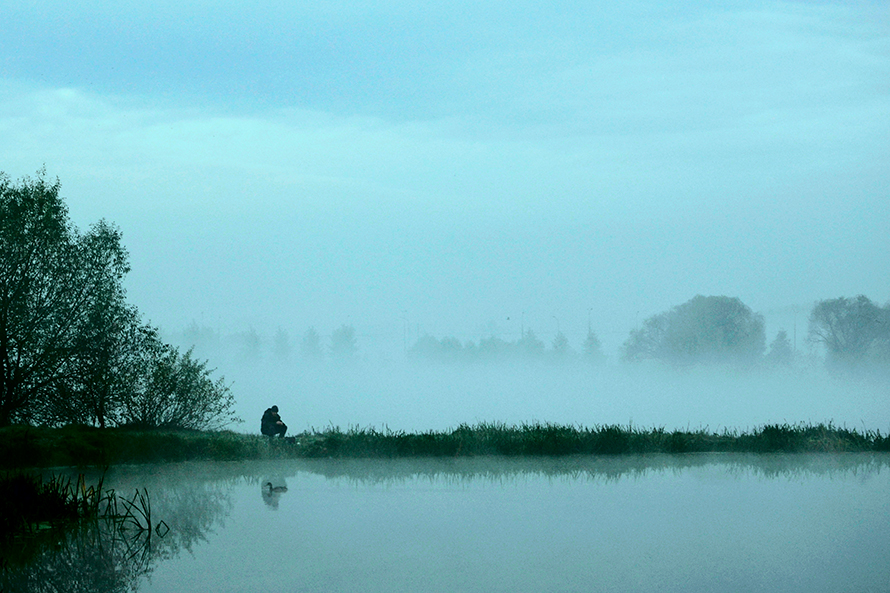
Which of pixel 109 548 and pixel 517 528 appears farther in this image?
pixel 517 528

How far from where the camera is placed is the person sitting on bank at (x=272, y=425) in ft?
68.0

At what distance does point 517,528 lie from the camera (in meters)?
11.1

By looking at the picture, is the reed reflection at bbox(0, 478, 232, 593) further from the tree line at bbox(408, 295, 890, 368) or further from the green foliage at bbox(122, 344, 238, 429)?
the tree line at bbox(408, 295, 890, 368)

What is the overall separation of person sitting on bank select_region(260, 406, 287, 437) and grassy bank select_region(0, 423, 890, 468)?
18.1 inches

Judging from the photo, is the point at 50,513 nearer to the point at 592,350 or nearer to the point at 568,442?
the point at 568,442

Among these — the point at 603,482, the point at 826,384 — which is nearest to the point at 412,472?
the point at 603,482

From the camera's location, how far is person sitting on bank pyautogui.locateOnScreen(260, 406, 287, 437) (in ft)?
68.0

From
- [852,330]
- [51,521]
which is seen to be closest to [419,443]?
[51,521]

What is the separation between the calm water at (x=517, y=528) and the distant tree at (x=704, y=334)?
8502cm

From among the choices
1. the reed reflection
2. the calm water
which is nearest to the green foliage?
the calm water

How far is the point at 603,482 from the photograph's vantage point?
15.1 m

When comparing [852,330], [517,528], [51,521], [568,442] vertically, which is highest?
[852,330]

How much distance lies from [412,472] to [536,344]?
165989 mm

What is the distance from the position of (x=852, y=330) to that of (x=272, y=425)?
280 feet
